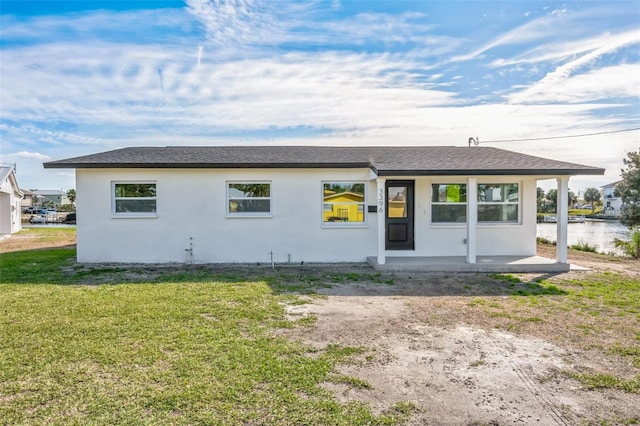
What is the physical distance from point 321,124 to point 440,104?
216 inches

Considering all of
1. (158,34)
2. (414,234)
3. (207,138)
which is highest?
(158,34)

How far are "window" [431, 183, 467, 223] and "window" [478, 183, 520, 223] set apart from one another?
566 mm

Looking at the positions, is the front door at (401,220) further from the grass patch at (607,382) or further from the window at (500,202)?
the grass patch at (607,382)

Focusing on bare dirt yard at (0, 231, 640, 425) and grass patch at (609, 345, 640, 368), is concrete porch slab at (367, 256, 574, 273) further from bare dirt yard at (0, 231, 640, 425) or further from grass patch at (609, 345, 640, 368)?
grass patch at (609, 345, 640, 368)

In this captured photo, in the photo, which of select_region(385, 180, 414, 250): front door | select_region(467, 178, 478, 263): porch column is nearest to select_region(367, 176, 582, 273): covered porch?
select_region(467, 178, 478, 263): porch column

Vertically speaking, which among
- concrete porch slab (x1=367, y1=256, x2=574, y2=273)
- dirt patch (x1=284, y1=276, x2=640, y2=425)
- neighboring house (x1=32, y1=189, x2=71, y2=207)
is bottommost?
dirt patch (x1=284, y1=276, x2=640, y2=425)

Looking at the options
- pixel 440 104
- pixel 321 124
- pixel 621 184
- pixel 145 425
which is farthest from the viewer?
pixel 621 184

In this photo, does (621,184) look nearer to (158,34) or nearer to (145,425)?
(158,34)

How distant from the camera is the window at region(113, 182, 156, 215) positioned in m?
11.1

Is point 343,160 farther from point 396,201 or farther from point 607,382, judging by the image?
point 607,382

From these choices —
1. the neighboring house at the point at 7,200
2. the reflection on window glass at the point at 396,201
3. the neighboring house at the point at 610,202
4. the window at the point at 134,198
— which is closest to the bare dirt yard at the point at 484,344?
the reflection on window glass at the point at 396,201

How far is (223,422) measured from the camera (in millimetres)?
2939

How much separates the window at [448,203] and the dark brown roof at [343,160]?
877mm

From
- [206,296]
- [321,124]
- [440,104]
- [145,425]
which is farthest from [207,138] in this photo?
[145,425]
